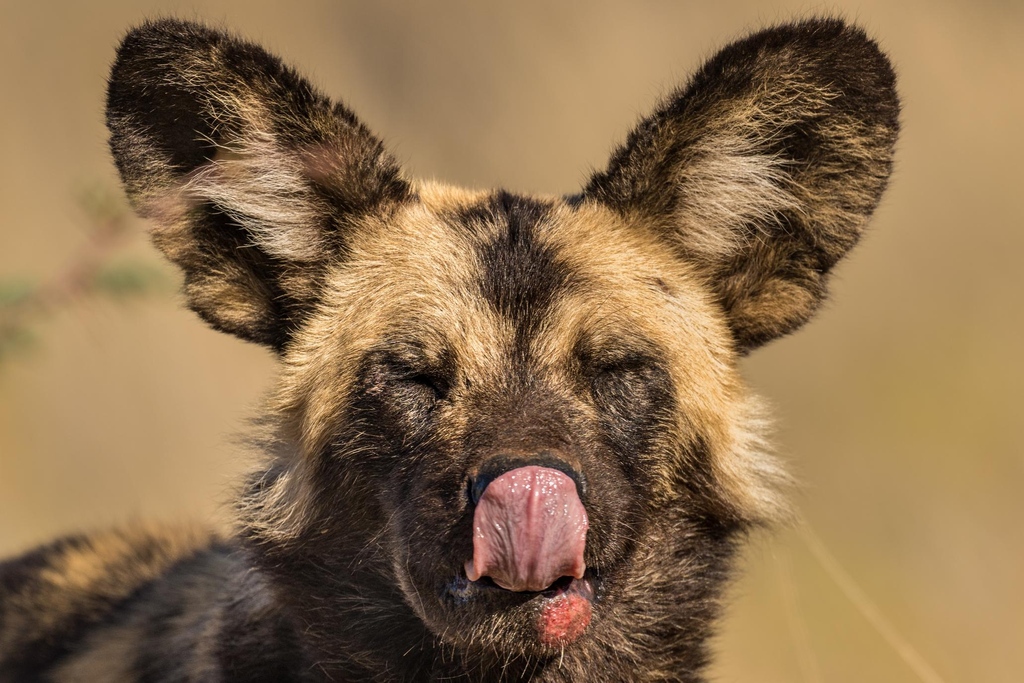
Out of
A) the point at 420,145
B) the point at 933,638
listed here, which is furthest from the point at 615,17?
the point at 933,638

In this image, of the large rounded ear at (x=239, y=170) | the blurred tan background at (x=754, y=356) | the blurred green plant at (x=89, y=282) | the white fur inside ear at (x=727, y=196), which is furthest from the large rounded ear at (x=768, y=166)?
the blurred tan background at (x=754, y=356)

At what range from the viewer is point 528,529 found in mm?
2836

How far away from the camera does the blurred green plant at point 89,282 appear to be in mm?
5664

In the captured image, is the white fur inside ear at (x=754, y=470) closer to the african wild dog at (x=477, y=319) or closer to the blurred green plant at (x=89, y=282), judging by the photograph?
the african wild dog at (x=477, y=319)

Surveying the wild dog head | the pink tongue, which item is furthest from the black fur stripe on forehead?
the pink tongue

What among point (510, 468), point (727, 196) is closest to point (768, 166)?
point (727, 196)

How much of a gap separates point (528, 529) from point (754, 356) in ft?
29.0

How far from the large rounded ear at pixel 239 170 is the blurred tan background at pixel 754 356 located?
16.7 ft

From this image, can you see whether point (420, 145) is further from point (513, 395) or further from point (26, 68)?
point (513, 395)

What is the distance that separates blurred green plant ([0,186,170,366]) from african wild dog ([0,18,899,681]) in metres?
2.11

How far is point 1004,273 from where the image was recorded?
1088 cm

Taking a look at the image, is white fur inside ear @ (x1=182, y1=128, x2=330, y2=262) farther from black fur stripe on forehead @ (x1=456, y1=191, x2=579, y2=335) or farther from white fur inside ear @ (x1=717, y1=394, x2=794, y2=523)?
white fur inside ear @ (x1=717, y1=394, x2=794, y2=523)

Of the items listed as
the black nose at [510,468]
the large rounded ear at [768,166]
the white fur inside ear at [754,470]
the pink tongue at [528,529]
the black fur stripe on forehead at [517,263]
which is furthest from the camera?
the white fur inside ear at [754,470]

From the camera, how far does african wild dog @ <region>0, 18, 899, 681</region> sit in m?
3.38
